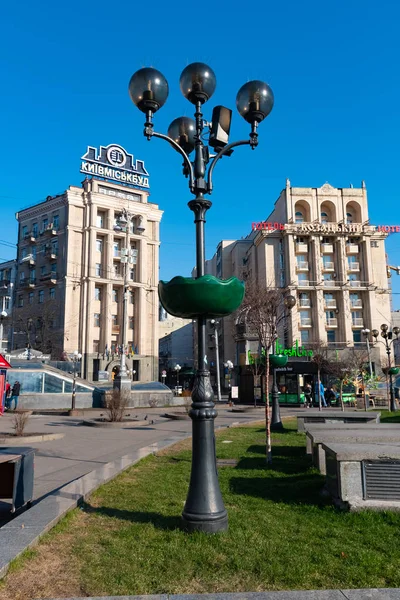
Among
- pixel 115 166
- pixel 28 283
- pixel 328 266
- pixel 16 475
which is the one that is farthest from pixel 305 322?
pixel 16 475

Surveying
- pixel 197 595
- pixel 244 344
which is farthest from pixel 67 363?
pixel 197 595

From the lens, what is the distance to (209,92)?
6074mm

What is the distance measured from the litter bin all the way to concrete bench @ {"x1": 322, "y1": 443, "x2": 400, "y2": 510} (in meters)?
3.55

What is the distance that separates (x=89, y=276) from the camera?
53.8 meters

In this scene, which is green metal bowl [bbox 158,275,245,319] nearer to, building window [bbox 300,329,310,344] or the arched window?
building window [bbox 300,329,310,344]

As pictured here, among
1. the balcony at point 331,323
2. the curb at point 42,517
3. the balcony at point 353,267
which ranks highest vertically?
the balcony at point 353,267

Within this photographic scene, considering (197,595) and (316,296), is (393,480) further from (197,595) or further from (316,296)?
(316,296)

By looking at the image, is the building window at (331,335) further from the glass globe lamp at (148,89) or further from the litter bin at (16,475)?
the litter bin at (16,475)

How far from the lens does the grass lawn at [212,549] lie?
3287 mm

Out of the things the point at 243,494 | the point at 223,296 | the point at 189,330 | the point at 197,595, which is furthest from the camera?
the point at 189,330

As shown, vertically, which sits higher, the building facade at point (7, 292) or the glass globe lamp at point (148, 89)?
the building facade at point (7, 292)

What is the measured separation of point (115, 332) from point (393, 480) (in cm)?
5200

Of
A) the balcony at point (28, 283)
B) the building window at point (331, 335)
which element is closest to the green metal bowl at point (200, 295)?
the building window at point (331, 335)

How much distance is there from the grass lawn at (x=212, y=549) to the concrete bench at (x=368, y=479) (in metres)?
0.16
